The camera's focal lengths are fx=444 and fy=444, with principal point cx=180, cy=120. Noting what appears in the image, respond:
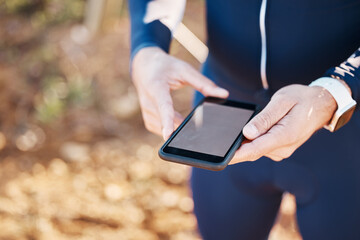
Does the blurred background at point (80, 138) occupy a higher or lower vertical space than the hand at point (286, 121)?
lower

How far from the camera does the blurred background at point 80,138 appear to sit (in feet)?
7.01

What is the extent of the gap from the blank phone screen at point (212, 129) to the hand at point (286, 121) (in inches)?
2.3

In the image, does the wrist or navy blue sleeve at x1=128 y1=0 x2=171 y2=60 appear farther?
navy blue sleeve at x1=128 y1=0 x2=171 y2=60

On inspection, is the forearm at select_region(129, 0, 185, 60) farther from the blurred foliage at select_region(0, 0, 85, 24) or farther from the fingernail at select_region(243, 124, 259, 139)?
the blurred foliage at select_region(0, 0, 85, 24)

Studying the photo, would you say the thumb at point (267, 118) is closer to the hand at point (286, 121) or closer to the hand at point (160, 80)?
the hand at point (286, 121)

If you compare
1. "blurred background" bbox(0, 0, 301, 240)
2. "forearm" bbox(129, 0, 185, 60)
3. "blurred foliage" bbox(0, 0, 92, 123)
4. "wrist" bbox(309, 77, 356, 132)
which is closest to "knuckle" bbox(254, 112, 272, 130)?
"wrist" bbox(309, 77, 356, 132)

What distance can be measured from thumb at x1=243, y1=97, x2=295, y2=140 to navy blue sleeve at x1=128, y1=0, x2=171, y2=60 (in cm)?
37

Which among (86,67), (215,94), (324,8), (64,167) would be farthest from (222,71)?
(86,67)

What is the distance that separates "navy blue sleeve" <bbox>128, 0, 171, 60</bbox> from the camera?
110 centimetres

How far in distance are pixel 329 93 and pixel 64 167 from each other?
1.85 metres

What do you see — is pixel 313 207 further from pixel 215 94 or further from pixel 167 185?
pixel 167 185

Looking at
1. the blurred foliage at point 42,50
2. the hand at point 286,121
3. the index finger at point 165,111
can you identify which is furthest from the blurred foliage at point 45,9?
the hand at point 286,121

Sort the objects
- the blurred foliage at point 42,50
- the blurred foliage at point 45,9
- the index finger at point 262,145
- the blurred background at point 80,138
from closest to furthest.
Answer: the index finger at point 262,145
the blurred background at point 80,138
the blurred foliage at point 42,50
the blurred foliage at point 45,9

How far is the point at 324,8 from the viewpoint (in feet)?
3.08
